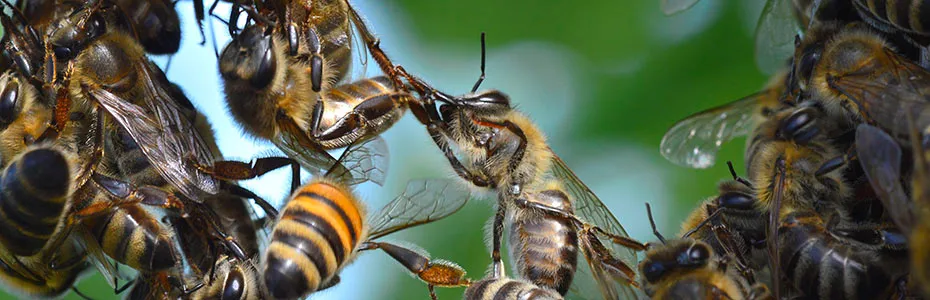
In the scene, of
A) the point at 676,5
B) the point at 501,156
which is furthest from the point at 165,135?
the point at 676,5

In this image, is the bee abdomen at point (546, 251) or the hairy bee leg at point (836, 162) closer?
the hairy bee leg at point (836, 162)

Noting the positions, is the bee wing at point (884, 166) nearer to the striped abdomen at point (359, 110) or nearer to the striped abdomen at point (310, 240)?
the striped abdomen at point (310, 240)

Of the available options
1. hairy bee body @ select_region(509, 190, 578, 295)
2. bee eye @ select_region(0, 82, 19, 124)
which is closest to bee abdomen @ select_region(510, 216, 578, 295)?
hairy bee body @ select_region(509, 190, 578, 295)

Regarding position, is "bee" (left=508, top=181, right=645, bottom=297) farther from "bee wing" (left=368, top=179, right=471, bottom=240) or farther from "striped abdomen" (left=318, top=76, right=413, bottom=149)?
"striped abdomen" (left=318, top=76, right=413, bottom=149)

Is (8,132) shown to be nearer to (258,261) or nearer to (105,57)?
(105,57)

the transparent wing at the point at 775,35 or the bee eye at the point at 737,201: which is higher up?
the transparent wing at the point at 775,35

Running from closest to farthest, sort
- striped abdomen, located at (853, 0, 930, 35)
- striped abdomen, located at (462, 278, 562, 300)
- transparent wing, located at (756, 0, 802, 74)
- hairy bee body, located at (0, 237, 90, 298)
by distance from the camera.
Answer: striped abdomen, located at (853, 0, 930, 35), striped abdomen, located at (462, 278, 562, 300), hairy bee body, located at (0, 237, 90, 298), transparent wing, located at (756, 0, 802, 74)

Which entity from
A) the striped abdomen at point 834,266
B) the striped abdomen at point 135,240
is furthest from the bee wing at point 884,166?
the striped abdomen at point 135,240
